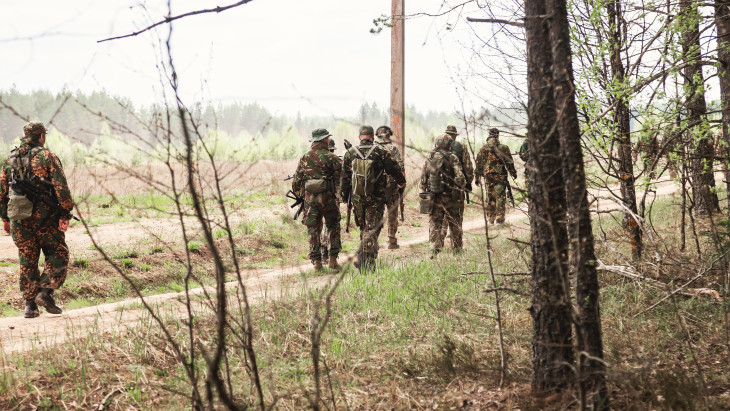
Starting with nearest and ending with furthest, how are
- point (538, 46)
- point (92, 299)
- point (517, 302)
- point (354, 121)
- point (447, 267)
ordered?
point (354, 121) < point (538, 46) < point (517, 302) < point (447, 267) < point (92, 299)

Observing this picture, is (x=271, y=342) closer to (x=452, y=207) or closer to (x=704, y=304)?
(x=704, y=304)

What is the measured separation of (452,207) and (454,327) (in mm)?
4783

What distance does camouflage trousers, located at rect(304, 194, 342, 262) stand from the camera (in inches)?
325

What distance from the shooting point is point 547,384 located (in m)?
3.25

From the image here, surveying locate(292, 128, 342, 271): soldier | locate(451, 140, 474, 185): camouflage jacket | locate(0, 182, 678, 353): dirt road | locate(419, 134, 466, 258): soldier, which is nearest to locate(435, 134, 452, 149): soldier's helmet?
locate(419, 134, 466, 258): soldier

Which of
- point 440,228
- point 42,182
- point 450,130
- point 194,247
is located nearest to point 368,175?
point 440,228

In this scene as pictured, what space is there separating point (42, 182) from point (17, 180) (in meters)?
0.26

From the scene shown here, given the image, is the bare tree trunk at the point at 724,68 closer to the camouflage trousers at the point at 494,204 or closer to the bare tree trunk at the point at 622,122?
the bare tree trunk at the point at 622,122

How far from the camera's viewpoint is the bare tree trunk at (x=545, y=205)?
306 centimetres

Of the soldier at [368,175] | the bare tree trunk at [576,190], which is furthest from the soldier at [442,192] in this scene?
the bare tree trunk at [576,190]

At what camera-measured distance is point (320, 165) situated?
27.0 feet

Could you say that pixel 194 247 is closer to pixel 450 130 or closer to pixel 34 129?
pixel 34 129

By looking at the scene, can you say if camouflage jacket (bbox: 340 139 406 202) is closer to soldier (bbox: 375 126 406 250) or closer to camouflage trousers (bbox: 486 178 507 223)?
soldier (bbox: 375 126 406 250)

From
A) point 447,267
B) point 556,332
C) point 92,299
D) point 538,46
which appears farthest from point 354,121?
point 92,299
